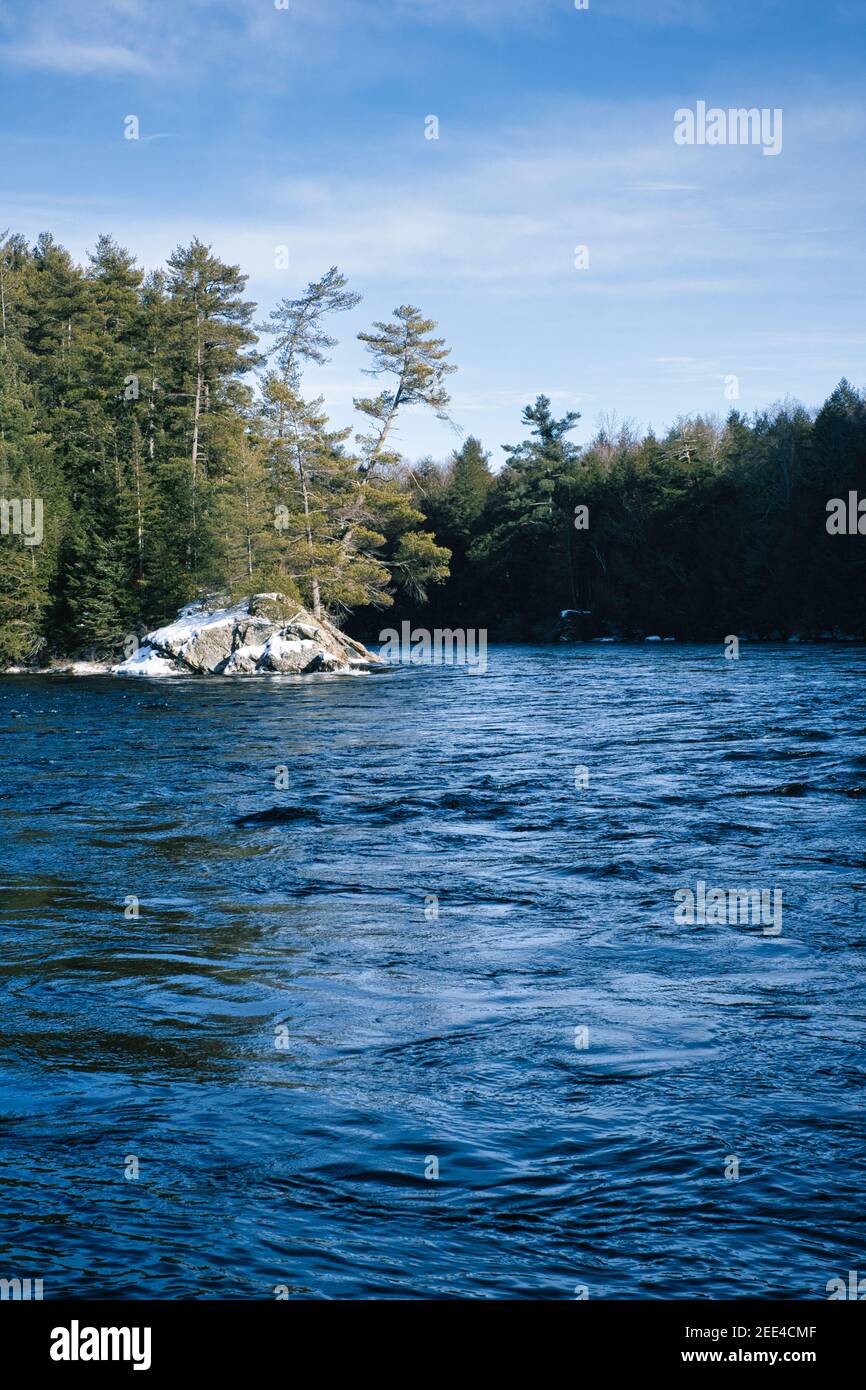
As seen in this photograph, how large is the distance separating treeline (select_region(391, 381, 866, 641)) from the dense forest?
18 centimetres

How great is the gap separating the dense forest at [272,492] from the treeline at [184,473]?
0.12m

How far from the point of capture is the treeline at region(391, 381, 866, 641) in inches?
2685

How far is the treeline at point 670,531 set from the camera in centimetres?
6819

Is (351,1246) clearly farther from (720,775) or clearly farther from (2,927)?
(720,775)

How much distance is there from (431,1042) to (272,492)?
49.4 metres

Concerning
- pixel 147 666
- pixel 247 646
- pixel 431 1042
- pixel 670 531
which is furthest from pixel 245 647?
pixel 431 1042

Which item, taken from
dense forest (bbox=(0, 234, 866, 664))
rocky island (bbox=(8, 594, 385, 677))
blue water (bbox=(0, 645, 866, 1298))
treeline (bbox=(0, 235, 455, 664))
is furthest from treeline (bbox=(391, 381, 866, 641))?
blue water (bbox=(0, 645, 866, 1298))

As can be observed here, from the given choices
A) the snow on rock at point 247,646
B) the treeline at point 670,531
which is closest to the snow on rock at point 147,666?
the snow on rock at point 247,646

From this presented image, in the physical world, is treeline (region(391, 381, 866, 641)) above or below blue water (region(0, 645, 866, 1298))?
above

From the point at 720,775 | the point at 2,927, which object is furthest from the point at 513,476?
the point at 2,927

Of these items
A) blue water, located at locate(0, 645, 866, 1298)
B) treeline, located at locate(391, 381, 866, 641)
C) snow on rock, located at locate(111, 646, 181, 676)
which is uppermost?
treeline, located at locate(391, 381, 866, 641)

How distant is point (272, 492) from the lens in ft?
181

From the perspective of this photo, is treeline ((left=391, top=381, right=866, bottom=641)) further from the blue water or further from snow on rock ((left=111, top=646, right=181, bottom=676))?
the blue water
